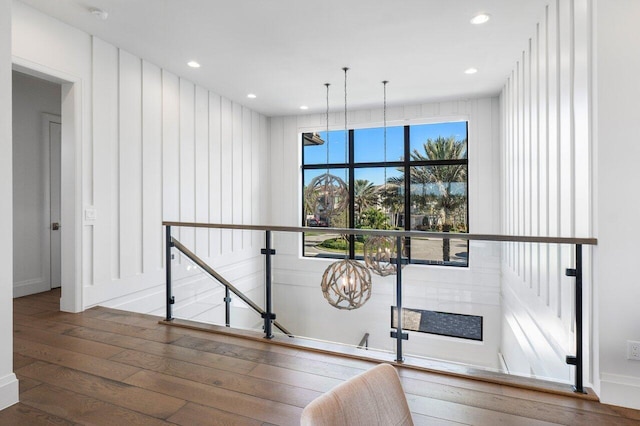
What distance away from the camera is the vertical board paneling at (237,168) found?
228 inches

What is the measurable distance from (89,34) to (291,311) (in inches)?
135

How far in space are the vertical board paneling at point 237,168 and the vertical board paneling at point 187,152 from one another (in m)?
0.94

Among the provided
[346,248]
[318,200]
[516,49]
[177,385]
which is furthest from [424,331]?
[516,49]

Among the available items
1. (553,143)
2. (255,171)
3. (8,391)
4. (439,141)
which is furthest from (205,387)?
(439,141)

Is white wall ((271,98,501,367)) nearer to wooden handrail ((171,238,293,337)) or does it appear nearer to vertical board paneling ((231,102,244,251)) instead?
wooden handrail ((171,238,293,337))

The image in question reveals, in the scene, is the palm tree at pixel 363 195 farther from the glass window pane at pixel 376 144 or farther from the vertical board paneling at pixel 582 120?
the vertical board paneling at pixel 582 120

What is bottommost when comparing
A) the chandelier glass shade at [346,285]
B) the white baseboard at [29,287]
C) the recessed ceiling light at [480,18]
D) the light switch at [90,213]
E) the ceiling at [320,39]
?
the white baseboard at [29,287]

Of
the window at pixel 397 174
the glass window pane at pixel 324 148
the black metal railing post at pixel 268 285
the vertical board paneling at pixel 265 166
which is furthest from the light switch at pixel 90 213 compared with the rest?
the glass window pane at pixel 324 148

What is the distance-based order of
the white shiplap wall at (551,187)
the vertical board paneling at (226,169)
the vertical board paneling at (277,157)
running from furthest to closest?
the vertical board paneling at (277,157) → the vertical board paneling at (226,169) → the white shiplap wall at (551,187)

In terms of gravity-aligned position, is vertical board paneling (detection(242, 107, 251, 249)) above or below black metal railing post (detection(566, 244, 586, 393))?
above

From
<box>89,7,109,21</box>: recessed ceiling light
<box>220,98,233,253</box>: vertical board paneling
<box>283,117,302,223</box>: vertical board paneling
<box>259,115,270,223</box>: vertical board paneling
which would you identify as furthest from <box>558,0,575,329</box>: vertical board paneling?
<box>259,115,270,223</box>: vertical board paneling

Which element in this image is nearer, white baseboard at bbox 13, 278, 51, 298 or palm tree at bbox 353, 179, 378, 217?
white baseboard at bbox 13, 278, 51, 298

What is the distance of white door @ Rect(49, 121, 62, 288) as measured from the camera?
15.2ft

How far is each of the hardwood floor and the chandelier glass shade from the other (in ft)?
3.08
